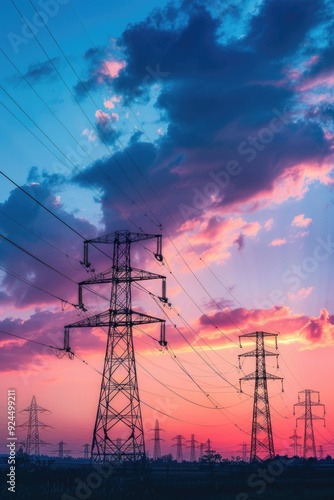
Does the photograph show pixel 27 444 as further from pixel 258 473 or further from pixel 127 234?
pixel 127 234

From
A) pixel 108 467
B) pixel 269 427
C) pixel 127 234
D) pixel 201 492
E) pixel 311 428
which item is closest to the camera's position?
pixel 108 467

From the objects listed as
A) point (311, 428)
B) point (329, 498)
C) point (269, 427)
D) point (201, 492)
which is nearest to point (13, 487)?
point (201, 492)

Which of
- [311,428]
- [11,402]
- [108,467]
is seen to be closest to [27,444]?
[311,428]

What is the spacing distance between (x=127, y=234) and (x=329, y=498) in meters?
30.6

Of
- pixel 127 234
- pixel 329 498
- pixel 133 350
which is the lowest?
pixel 329 498

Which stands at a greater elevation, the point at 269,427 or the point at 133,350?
the point at 133,350

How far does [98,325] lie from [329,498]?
1060 inches

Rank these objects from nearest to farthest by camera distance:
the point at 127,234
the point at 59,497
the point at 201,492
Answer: the point at 59,497, the point at 127,234, the point at 201,492

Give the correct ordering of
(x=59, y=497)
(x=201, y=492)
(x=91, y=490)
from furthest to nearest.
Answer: (x=201, y=492)
(x=91, y=490)
(x=59, y=497)

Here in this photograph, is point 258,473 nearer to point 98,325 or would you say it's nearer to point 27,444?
point 98,325

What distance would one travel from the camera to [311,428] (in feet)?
535

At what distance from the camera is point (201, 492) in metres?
62.7

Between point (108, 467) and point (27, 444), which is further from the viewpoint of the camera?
point (27, 444)

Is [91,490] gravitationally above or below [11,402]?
below
